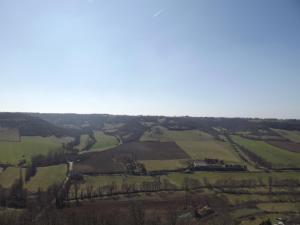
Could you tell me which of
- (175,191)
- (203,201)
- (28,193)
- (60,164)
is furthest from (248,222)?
(60,164)

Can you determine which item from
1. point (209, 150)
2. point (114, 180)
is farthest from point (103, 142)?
point (114, 180)

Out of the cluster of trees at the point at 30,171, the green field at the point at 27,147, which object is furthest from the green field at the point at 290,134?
the cluster of trees at the point at 30,171

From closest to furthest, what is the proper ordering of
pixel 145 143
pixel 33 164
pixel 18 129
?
1. pixel 33 164
2. pixel 145 143
3. pixel 18 129

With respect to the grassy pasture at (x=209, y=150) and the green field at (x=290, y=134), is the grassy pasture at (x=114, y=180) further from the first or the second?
the green field at (x=290, y=134)

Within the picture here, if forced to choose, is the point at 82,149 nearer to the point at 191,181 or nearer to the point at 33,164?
the point at 33,164

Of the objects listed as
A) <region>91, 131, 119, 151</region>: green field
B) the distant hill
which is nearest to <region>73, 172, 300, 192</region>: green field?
<region>91, 131, 119, 151</region>: green field

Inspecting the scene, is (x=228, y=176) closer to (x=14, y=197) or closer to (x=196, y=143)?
(x=196, y=143)
